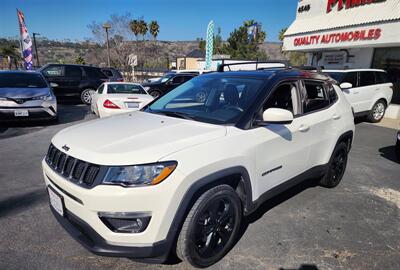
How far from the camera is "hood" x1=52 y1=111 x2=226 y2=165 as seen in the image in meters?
2.15

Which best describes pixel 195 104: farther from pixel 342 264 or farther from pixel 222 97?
pixel 342 264

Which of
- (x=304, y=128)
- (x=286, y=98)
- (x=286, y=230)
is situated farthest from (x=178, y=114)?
(x=286, y=230)

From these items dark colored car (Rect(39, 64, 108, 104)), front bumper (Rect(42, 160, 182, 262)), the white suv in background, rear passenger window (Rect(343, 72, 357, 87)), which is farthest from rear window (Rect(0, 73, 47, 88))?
rear passenger window (Rect(343, 72, 357, 87))

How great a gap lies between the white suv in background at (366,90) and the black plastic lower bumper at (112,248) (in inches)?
327

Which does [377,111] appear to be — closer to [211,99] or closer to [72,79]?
[211,99]

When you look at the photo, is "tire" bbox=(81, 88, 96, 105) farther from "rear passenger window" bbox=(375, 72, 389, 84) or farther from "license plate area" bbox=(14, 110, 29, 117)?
"rear passenger window" bbox=(375, 72, 389, 84)

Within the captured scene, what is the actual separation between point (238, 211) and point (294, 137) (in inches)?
43.3

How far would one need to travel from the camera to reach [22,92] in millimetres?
7555

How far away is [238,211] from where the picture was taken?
108 inches

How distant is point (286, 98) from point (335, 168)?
5.44 feet

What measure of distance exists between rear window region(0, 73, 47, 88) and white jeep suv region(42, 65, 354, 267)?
622 centimetres

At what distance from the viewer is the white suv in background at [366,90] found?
30.1 ft

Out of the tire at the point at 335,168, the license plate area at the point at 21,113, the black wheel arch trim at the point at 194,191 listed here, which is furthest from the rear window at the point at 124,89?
the black wheel arch trim at the point at 194,191

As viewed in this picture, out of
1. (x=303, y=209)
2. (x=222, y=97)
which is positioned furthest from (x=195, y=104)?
(x=303, y=209)
